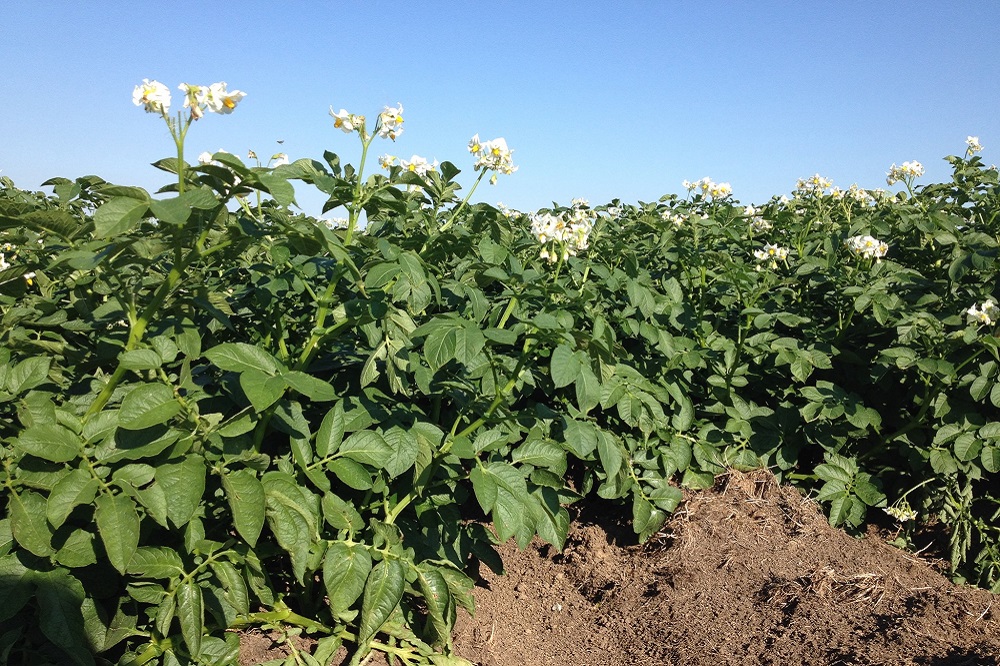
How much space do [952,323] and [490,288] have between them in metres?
1.84

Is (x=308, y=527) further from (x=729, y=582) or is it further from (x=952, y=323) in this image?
(x=952, y=323)

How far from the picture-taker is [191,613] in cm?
200

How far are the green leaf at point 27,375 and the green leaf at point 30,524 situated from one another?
0.88 feet

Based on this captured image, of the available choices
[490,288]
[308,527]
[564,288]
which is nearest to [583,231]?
[564,288]

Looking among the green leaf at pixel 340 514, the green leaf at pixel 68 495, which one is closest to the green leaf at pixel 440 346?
the green leaf at pixel 340 514

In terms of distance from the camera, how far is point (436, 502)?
8.49ft

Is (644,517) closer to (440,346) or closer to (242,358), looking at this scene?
(440,346)

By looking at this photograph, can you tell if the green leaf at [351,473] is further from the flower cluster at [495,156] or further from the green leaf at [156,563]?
the flower cluster at [495,156]

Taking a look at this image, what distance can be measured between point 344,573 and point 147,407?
2.10 ft

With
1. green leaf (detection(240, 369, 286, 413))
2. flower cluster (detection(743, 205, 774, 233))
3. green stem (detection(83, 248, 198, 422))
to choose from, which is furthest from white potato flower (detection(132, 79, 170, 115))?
flower cluster (detection(743, 205, 774, 233))

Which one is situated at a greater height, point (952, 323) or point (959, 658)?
point (952, 323)

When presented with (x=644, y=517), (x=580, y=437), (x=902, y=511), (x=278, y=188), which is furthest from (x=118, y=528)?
(x=902, y=511)

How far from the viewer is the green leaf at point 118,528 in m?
1.80

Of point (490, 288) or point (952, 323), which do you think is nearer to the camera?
point (952, 323)
